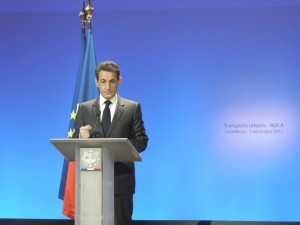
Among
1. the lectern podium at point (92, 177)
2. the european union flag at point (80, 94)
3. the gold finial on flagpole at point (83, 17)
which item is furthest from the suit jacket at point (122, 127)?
the gold finial on flagpole at point (83, 17)

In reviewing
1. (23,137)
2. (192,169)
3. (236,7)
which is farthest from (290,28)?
(23,137)

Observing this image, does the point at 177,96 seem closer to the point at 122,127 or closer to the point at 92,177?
the point at 122,127

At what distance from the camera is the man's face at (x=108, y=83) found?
3.02 metres

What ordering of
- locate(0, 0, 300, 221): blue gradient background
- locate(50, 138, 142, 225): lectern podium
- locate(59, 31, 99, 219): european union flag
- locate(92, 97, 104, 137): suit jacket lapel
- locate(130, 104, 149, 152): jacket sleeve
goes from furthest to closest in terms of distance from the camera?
1. locate(0, 0, 300, 221): blue gradient background
2. locate(59, 31, 99, 219): european union flag
3. locate(130, 104, 149, 152): jacket sleeve
4. locate(92, 97, 104, 137): suit jacket lapel
5. locate(50, 138, 142, 225): lectern podium

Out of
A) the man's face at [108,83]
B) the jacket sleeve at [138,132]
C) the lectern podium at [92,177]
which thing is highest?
the man's face at [108,83]

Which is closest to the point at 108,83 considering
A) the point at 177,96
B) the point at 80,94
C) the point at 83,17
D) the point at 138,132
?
the point at 138,132

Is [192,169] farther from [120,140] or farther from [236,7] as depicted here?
[120,140]

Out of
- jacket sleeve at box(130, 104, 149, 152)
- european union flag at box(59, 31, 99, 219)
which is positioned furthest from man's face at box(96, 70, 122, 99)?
european union flag at box(59, 31, 99, 219)

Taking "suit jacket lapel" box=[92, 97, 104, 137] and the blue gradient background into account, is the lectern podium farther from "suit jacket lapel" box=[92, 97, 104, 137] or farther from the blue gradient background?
the blue gradient background

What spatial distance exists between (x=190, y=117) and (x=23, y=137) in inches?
71.8

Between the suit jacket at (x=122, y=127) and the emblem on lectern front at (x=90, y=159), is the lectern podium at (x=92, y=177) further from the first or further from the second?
the suit jacket at (x=122, y=127)

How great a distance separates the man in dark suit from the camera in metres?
2.93

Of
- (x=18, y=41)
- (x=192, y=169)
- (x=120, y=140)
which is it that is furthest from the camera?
(x=18, y=41)

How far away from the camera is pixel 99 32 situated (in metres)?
5.21
